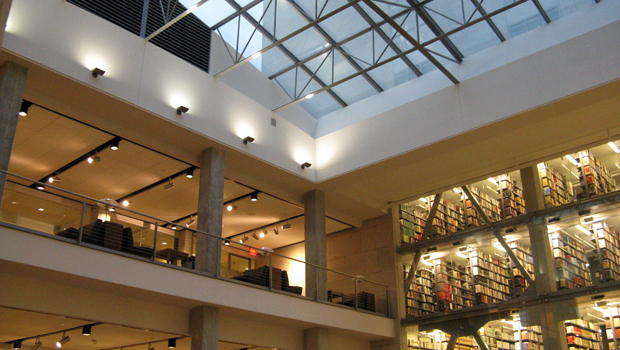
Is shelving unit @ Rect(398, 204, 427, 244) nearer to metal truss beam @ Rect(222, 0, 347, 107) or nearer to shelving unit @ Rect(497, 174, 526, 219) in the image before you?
shelving unit @ Rect(497, 174, 526, 219)

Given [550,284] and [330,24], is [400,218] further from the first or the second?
[330,24]

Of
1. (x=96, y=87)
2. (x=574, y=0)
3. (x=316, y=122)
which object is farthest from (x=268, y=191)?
(x=574, y=0)

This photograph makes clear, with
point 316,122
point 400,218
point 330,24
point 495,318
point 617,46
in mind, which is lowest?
point 495,318

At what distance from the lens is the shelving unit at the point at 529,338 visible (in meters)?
10.4

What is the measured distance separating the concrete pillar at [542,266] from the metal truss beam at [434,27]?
305 centimetres

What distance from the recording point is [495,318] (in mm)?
11141

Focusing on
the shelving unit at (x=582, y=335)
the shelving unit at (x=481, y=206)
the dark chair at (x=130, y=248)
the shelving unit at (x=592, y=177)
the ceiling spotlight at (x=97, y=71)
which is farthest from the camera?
the shelving unit at (x=481, y=206)

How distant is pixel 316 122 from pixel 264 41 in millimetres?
2306

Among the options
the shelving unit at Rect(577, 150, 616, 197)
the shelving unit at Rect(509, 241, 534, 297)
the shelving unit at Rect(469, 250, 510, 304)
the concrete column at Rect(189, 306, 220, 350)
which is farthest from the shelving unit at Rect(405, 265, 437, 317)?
the concrete column at Rect(189, 306, 220, 350)

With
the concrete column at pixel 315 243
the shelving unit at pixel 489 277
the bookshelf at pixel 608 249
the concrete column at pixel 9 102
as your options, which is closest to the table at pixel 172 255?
the concrete column at pixel 9 102

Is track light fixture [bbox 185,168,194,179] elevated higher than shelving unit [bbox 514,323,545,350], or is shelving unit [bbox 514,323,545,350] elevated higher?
track light fixture [bbox 185,168,194,179]

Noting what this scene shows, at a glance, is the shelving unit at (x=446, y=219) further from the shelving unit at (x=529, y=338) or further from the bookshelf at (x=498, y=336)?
the shelving unit at (x=529, y=338)

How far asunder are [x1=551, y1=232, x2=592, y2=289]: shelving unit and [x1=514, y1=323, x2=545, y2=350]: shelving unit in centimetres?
97

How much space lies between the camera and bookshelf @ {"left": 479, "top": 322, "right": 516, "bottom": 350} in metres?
10.8
